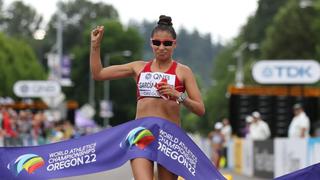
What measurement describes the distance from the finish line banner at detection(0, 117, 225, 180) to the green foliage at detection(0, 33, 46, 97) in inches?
2938

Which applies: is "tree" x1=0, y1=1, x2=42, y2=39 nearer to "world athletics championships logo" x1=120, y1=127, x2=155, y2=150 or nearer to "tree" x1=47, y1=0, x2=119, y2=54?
"tree" x1=47, y1=0, x2=119, y2=54

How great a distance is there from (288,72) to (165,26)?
24.4 meters

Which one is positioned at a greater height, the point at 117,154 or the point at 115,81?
the point at 117,154

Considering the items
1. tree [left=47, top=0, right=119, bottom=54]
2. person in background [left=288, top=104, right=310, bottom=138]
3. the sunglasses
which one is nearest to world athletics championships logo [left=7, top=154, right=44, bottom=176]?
the sunglasses

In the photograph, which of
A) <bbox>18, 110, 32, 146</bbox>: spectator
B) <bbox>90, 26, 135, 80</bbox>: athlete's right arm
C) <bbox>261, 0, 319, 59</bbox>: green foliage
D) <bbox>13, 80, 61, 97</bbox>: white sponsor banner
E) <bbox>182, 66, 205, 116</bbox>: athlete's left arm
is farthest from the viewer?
<bbox>261, 0, 319, 59</bbox>: green foliage

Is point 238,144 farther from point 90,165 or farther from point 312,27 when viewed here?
point 312,27

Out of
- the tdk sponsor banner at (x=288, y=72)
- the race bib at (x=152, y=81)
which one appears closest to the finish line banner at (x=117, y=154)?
the race bib at (x=152, y=81)

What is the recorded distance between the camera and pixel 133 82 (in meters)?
101

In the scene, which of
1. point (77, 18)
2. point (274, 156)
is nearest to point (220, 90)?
point (77, 18)

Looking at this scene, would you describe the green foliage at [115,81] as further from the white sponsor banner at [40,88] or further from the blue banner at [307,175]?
the blue banner at [307,175]

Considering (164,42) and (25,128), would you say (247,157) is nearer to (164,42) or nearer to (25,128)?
(25,128)

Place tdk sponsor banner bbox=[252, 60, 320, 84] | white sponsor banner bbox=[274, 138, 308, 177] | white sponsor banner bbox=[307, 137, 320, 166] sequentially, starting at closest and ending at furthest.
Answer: white sponsor banner bbox=[307, 137, 320, 166]
white sponsor banner bbox=[274, 138, 308, 177]
tdk sponsor banner bbox=[252, 60, 320, 84]

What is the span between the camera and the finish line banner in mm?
7891

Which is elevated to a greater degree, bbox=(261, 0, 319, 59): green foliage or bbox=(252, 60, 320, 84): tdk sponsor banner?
bbox=(252, 60, 320, 84): tdk sponsor banner
